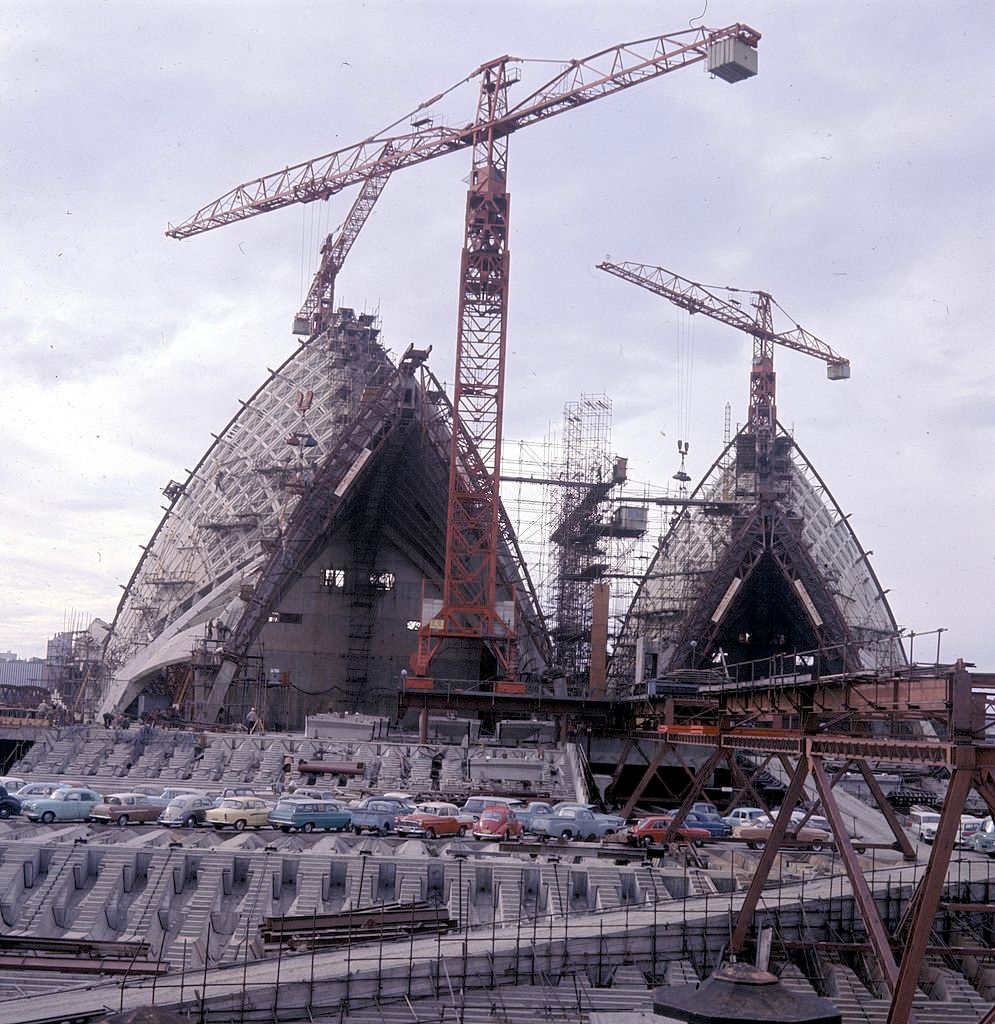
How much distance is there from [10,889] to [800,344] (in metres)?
86.6

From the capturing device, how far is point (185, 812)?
38.5 meters

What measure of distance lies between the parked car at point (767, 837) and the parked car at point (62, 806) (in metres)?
19.6

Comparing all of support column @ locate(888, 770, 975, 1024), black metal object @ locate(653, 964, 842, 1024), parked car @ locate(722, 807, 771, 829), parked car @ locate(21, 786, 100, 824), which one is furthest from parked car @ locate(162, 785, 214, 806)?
black metal object @ locate(653, 964, 842, 1024)

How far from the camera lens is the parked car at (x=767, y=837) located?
4078 centimetres

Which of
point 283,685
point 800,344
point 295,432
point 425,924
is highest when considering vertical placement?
point 800,344

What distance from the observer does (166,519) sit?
88188 millimetres

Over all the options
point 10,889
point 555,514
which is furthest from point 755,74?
point 10,889

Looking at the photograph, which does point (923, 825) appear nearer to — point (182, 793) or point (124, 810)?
point (182, 793)

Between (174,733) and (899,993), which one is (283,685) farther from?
(899,993)

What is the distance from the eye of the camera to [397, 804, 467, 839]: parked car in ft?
125

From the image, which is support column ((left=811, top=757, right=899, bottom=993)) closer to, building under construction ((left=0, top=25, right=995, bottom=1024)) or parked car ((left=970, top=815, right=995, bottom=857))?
building under construction ((left=0, top=25, right=995, bottom=1024))

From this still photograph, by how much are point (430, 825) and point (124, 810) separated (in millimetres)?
8856

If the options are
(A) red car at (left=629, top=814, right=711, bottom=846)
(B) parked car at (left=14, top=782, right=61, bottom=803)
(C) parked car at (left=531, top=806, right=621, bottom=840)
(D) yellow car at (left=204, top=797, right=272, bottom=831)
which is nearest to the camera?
(D) yellow car at (left=204, top=797, right=272, bottom=831)

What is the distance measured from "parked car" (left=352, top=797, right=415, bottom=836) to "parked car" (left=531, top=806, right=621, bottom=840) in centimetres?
406
